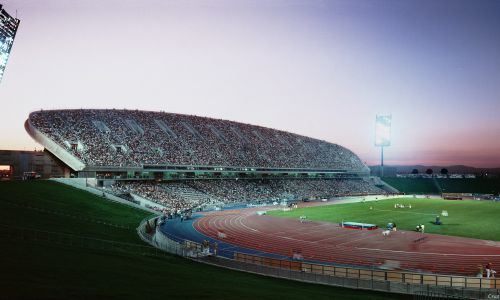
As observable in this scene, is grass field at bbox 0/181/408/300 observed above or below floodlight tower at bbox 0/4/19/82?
below

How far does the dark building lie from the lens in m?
74.9

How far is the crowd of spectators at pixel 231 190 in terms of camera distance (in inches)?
2242

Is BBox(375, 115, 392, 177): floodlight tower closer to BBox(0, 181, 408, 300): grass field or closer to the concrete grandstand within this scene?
the concrete grandstand

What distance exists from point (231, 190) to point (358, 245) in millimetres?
42838

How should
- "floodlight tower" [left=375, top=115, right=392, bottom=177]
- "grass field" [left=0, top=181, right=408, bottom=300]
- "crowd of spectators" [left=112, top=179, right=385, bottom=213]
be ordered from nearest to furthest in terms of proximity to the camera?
1. "grass field" [left=0, top=181, right=408, bottom=300]
2. "crowd of spectators" [left=112, top=179, right=385, bottom=213]
3. "floodlight tower" [left=375, top=115, right=392, bottom=177]

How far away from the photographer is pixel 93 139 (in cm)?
6344

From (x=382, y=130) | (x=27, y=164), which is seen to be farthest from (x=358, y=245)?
(x=27, y=164)

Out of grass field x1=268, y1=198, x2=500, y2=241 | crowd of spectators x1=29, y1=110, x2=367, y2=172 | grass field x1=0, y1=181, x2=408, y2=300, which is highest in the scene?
crowd of spectators x1=29, y1=110, x2=367, y2=172

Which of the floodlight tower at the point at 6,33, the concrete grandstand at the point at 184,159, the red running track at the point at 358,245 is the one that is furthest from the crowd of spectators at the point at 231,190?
the floodlight tower at the point at 6,33

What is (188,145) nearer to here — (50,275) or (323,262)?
(323,262)

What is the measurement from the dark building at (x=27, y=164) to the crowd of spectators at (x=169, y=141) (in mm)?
13133

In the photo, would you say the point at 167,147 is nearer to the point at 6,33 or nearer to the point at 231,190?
the point at 231,190

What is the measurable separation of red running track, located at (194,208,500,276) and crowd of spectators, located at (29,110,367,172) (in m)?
25.1

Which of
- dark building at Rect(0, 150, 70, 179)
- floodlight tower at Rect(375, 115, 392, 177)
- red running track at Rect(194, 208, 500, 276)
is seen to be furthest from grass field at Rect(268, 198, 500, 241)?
dark building at Rect(0, 150, 70, 179)
